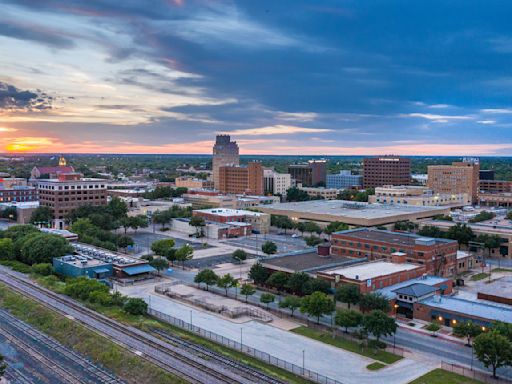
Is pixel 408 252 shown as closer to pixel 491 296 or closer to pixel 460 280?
pixel 460 280

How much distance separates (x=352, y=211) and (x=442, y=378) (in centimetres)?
9152

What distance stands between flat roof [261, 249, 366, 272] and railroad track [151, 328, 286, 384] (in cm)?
2326

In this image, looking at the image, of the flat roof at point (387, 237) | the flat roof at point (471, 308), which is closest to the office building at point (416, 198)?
the flat roof at point (387, 237)

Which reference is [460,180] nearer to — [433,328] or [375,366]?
[433,328]

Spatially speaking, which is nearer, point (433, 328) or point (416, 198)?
point (433, 328)

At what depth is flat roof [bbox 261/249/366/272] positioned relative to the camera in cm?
7200

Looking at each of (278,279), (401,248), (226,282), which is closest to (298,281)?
(278,279)

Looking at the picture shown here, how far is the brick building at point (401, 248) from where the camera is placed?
78875 mm

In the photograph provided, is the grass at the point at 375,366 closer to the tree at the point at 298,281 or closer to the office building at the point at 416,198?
the tree at the point at 298,281

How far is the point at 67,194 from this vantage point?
13262 centimetres

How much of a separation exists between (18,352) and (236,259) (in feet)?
156

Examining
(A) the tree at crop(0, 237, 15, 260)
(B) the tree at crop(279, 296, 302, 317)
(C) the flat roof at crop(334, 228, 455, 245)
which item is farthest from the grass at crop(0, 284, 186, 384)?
(C) the flat roof at crop(334, 228, 455, 245)

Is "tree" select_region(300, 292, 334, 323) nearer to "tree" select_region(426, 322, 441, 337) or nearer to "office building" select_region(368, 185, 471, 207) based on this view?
"tree" select_region(426, 322, 441, 337)

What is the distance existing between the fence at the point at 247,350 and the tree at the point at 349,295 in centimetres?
1517
